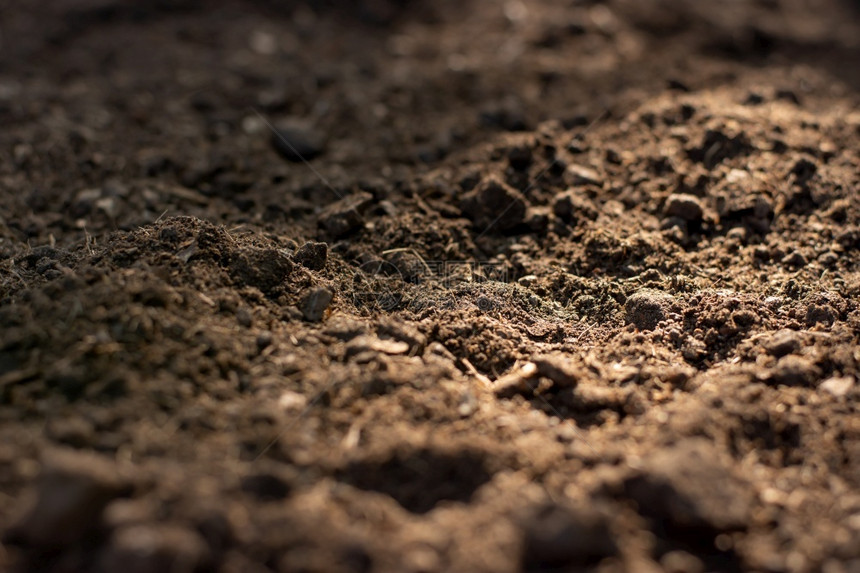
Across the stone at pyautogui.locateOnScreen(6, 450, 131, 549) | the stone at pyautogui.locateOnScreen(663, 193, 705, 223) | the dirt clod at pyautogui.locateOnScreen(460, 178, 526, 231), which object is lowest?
the stone at pyautogui.locateOnScreen(6, 450, 131, 549)

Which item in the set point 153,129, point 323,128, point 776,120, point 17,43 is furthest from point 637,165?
point 17,43

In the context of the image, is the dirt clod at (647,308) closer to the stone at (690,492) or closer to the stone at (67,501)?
the stone at (690,492)

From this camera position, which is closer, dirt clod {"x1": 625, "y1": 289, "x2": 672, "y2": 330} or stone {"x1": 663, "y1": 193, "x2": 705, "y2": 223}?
dirt clod {"x1": 625, "y1": 289, "x2": 672, "y2": 330}

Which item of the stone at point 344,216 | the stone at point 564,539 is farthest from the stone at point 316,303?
the stone at point 564,539

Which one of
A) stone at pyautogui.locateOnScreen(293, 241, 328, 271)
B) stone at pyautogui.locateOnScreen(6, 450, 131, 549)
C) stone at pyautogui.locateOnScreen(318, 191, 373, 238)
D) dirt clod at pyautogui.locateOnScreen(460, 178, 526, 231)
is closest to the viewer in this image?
stone at pyautogui.locateOnScreen(6, 450, 131, 549)

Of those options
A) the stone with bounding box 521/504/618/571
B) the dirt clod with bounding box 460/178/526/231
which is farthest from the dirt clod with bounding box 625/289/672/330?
the stone with bounding box 521/504/618/571

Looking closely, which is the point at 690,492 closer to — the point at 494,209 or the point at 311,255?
the point at 311,255

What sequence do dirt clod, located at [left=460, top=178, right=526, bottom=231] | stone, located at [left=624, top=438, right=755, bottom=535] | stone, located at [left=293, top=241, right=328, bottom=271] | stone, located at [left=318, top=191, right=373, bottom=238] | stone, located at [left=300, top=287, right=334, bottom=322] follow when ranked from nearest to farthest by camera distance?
stone, located at [left=624, top=438, right=755, bottom=535]
stone, located at [left=300, top=287, right=334, bottom=322]
stone, located at [left=293, top=241, right=328, bottom=271]
stone, located at [left=318, top=191, right=373, bottom=238]
dirt clod, located at [left=460, top=178, right=526, bottom=231]

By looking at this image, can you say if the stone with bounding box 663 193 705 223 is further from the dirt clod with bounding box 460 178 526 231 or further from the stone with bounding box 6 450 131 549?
the stone with bounding box 6 450 131 549
